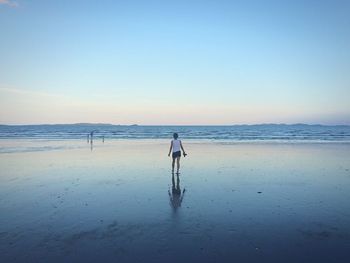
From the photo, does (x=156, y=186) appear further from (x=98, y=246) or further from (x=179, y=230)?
(x=98, y=246)

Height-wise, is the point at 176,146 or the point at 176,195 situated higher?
the point at 176,146

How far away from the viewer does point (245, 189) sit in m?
13.2

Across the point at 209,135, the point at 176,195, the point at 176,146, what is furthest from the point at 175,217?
the point at 209,135

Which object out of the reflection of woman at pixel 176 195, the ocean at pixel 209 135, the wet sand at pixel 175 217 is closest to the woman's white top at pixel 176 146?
the wet sand at pixel 175 217

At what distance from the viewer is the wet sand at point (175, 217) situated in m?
6.93

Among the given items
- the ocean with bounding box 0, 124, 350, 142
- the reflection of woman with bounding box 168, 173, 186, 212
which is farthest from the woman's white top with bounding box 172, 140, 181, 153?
the ocean with bounding box 0, 124, 350, 142

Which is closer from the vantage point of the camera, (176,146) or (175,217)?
(175,217)

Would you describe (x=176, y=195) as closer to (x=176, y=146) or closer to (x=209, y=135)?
(x=176, y=146)

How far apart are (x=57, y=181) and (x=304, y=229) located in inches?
434

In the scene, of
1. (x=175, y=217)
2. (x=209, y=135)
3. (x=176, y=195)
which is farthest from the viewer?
(x=209, y=135)

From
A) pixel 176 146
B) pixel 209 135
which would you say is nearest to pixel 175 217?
pixel 176 146

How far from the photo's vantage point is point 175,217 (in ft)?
30.7

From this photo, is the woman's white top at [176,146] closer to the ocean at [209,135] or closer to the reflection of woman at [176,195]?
the reflection of woman at [176,195]

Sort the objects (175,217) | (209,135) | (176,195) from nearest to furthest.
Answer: (175,217), (176,195), (209,135)
